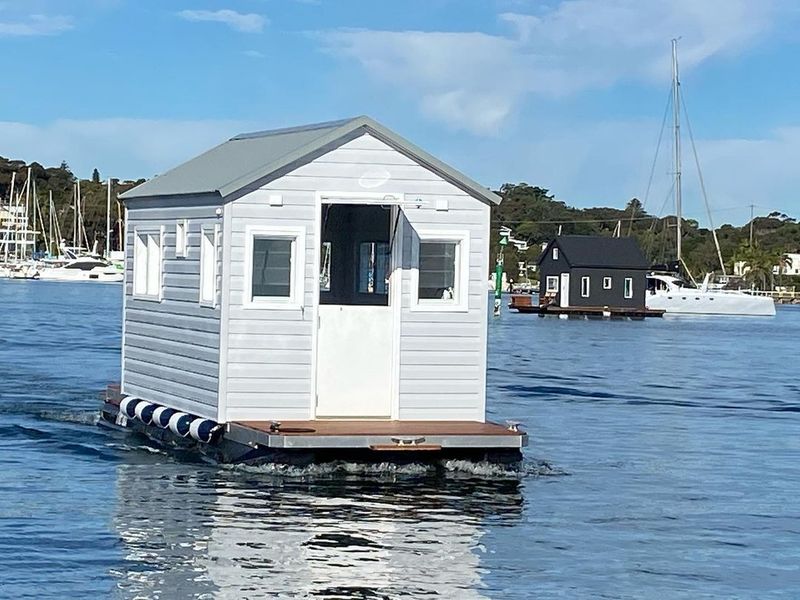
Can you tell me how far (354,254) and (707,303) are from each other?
81.1 m

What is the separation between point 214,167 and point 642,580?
1010 centimetres

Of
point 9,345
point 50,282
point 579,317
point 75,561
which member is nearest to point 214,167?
point 75,561

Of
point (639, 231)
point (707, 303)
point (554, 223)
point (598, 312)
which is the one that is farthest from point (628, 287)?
point (554, 223)

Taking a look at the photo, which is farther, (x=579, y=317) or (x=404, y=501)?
(x=579, y=317)

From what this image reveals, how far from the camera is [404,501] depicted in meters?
18.4

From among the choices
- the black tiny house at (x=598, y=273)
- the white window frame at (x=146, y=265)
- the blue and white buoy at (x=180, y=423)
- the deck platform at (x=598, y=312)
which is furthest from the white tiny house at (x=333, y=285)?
the black tiny house at (x=598, y=273)

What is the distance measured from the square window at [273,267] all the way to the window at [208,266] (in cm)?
61

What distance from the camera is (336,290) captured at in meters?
21.4

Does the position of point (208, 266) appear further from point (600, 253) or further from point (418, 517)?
point (600, 253)

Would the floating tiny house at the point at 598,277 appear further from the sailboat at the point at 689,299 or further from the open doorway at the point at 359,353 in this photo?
the open doorway at the point at 359,353

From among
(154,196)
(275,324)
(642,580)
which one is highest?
(154,196)

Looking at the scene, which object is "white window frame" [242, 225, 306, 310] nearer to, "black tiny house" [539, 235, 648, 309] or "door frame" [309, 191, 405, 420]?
"door frame" [309, 191, 405, 420]

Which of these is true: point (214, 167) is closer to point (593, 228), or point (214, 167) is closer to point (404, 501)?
point (404, 501)

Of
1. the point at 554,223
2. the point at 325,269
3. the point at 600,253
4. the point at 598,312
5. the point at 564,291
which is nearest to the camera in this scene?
the point at 325,269
